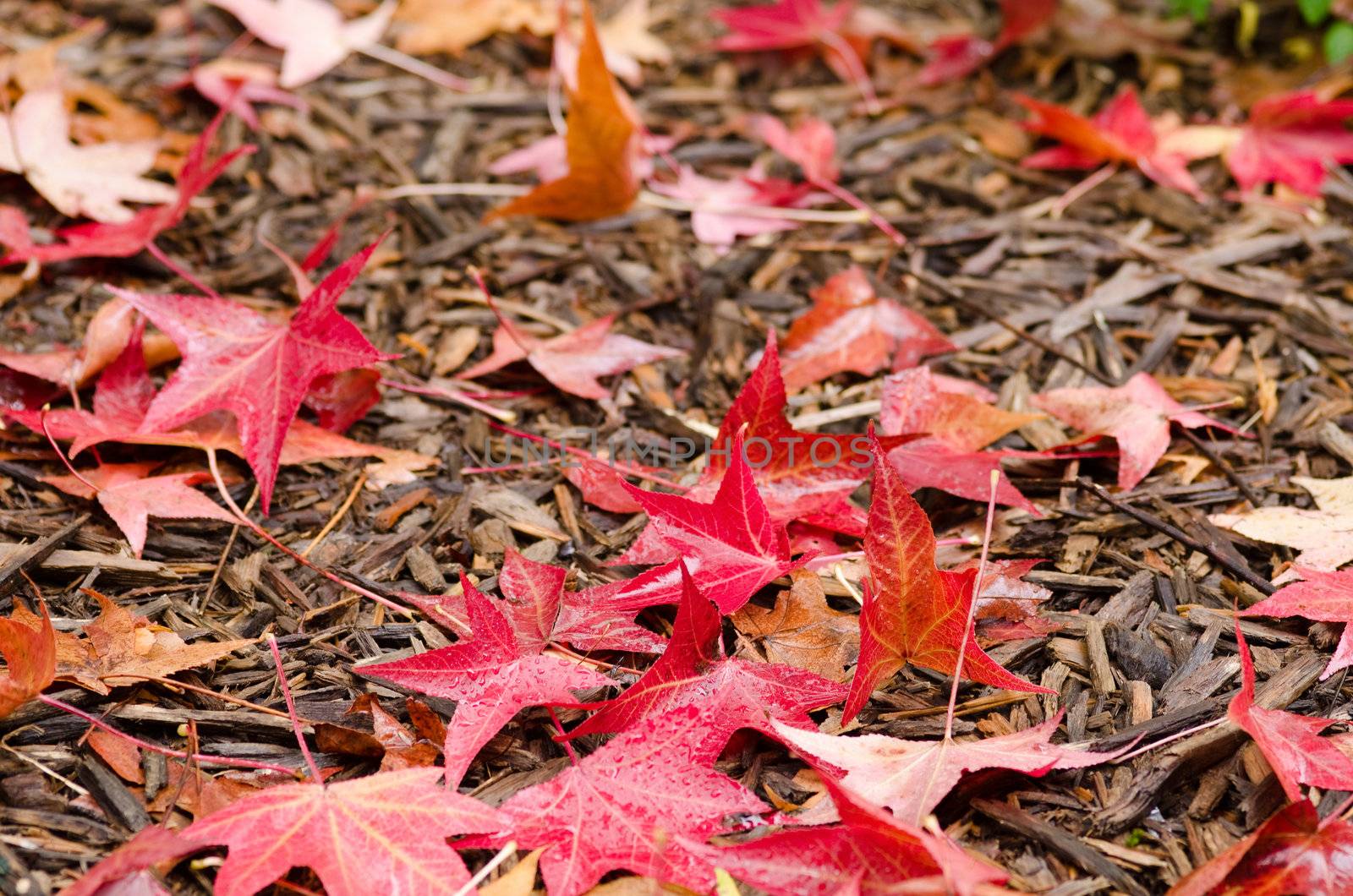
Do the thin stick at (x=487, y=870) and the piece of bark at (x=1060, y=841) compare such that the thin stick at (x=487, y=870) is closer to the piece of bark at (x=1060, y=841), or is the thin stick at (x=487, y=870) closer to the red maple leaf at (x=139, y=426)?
the piece of bark at (x=1060, y=841)

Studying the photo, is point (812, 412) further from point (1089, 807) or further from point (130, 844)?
point (130, 844)

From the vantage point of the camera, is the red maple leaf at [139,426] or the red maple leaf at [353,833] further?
the red maple leaf at [139,426]

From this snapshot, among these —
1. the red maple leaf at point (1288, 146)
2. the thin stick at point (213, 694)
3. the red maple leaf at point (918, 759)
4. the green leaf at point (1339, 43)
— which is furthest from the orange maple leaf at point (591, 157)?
the green leaf at point (1339, 43)

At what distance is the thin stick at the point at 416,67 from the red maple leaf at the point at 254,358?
1194 millimetres

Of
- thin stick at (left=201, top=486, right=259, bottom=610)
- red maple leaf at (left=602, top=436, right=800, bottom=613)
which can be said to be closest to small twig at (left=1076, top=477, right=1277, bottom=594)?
red maple leaf at (left=602, top=436, right=800, bottom=613)

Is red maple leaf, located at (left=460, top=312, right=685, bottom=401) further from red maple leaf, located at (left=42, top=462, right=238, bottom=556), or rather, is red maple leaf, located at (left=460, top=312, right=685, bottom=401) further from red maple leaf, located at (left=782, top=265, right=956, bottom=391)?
red maple leaf, located at (left=42, top=462, right=238, bottom=556)

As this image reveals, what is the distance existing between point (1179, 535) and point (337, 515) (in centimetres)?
A: 124

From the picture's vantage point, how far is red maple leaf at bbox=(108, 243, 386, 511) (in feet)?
4.75

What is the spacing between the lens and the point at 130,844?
106 centimetres

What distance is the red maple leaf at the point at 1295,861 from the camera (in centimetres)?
108

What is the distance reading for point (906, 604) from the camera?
4.02ft

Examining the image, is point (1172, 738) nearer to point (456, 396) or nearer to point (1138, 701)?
point (1138, 701)

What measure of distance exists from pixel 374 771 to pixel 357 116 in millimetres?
1665

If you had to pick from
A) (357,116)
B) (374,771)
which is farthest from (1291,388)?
(357,116)
